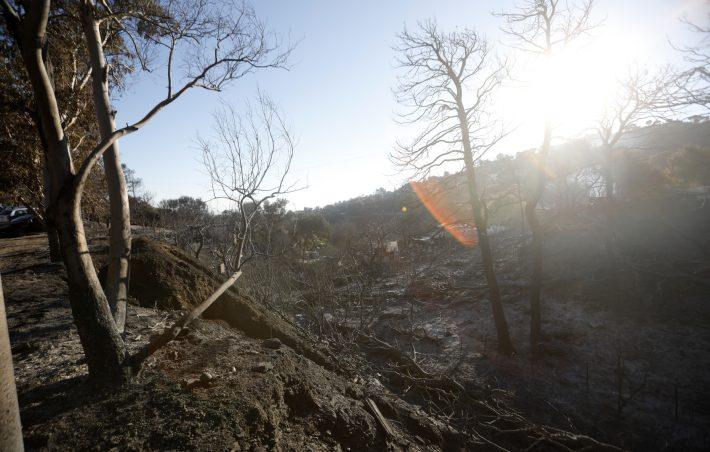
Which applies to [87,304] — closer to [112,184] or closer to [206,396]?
[206,396]

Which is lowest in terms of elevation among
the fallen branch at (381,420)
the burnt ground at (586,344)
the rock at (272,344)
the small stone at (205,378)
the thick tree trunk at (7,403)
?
the burnt ground at (586,344)

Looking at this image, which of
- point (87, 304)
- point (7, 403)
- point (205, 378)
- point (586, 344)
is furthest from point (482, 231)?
point (7, 403)

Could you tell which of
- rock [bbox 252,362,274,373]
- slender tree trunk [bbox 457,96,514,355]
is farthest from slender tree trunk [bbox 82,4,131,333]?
slender tree trunk [bbox 457,96,514,355]

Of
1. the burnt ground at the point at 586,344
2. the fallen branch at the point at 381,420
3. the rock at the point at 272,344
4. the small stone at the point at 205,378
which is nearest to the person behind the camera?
the small stone at the point at 205,378

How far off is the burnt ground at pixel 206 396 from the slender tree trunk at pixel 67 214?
0.42m

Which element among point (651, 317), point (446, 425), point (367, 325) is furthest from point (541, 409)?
point (651, 317)

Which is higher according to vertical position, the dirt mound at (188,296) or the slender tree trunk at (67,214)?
the slender tree trunk at (67,214)

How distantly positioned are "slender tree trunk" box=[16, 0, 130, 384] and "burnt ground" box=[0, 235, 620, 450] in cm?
42

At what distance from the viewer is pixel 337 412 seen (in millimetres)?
3270

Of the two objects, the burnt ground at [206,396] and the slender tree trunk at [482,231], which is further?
the slender tree trunk at [482,231]

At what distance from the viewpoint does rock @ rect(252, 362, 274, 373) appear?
3210mm

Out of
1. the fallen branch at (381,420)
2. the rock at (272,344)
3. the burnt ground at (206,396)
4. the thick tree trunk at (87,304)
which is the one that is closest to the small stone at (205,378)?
the burnt ground at (206,396)

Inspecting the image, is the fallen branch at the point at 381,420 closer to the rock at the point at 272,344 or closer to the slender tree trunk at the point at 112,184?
the rock at the point at 272,344

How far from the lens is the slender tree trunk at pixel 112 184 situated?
3.17 meters
